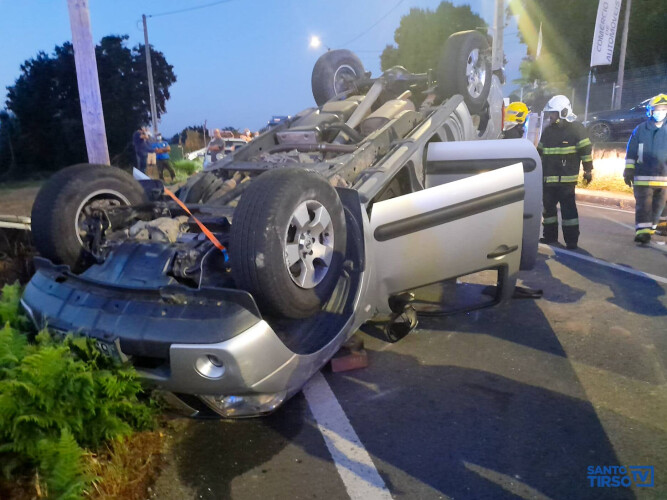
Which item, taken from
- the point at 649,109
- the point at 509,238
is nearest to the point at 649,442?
the point at 509,238

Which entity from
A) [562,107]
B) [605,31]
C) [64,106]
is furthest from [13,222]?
Result: [605,31]

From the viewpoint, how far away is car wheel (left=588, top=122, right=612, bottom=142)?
1925 centimetres

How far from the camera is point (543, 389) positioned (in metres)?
3.33

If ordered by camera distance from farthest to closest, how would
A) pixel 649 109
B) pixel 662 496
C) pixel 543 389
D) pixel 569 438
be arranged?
pixel 649 109, pixel 543 389, pixel 569 438, pixel 662 496

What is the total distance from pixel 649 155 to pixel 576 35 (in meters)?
29.5

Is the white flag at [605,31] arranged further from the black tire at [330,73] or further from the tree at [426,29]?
the tree at [426,29]

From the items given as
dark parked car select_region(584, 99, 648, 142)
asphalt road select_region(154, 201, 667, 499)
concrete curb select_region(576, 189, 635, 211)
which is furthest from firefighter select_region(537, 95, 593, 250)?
dark parked car select_region(584, 99, 648, 142)

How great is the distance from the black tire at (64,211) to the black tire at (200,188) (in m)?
0.78

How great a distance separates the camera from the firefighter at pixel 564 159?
6645mm

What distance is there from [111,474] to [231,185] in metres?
2.46

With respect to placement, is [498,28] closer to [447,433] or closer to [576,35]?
[447,433]

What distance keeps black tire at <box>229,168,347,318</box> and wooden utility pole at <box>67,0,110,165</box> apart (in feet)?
11.6

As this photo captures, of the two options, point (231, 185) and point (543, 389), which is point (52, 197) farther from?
point (543, 389)

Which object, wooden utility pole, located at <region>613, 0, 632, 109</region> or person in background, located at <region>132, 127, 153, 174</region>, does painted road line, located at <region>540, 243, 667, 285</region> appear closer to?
person in background, located at <region>132, 127, 153, 174</region>
